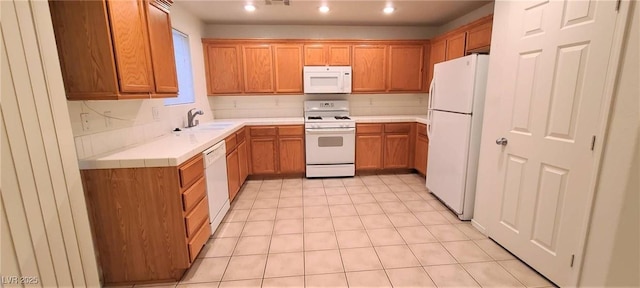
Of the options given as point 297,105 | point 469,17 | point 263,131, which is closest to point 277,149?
point 263,131

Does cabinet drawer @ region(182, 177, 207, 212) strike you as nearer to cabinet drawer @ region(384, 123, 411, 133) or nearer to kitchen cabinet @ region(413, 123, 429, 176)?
cabinet drawer @ region(384, 123, 411, 133)

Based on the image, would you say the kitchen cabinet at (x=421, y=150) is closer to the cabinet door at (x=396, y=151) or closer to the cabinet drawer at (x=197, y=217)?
the cabinet door at (x=396, y=151)

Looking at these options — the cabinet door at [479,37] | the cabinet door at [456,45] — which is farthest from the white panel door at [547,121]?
the cabinet door at [456,45]

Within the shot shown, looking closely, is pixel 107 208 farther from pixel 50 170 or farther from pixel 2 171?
pixel 2 171

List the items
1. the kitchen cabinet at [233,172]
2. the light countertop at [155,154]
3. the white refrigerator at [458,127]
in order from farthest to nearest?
the kitchen cabinet at [233,172] → the white refrigerator at [458,127] → the light countertop at [155,154]

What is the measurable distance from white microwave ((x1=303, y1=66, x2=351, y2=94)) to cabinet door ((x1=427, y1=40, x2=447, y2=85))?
4.14 ft

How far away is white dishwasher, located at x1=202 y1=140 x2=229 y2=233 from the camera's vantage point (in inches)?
87.5

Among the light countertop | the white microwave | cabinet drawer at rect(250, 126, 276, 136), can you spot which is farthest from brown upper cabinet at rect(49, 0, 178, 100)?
the white microwave

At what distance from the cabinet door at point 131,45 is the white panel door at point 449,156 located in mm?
2644

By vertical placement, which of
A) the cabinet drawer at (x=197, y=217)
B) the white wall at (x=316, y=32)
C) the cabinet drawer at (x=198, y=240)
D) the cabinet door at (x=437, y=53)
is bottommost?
the cabinet drawer at (x=198, y=240)

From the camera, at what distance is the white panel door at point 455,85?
2.39 meters

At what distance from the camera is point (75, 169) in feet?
Answer: 4.83

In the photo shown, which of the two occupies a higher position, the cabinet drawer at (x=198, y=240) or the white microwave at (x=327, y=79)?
the white microwave at (x=327, y=79)

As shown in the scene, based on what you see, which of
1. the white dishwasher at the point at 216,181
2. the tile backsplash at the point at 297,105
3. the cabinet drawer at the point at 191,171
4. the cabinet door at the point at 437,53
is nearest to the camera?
the cabinet drawer at the point at 191,171
